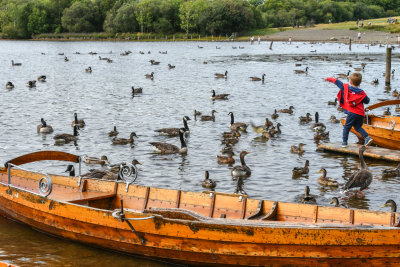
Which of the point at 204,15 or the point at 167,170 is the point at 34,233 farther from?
the point at 204,15

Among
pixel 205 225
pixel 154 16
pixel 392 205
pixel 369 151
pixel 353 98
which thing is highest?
pixel 154 16

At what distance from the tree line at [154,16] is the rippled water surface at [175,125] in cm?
9884

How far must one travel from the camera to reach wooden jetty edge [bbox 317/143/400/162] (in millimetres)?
19766

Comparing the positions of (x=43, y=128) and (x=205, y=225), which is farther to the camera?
(x=43, y=128)

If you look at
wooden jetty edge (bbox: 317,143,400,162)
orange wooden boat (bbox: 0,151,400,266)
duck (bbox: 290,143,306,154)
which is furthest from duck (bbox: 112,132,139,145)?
orange wooden boat (bbox: 0,151,400,266)

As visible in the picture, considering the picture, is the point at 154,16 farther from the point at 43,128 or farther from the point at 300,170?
the point at 300,170

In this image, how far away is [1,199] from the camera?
14219 mm

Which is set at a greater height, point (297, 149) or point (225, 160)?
point (297, 149)

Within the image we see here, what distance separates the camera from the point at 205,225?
35.4 ft

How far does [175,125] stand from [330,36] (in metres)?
109

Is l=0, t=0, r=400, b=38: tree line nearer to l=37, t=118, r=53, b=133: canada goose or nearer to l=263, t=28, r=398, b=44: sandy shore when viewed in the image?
l=263, t=28, r=398, b=44: sandy shore

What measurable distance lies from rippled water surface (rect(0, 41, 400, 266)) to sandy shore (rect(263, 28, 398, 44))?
190 feet

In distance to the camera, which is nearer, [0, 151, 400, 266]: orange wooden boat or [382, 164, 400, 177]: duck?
[0, 151, 400, 266]: orange wooden boat

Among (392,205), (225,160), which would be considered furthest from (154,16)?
(392,205)
